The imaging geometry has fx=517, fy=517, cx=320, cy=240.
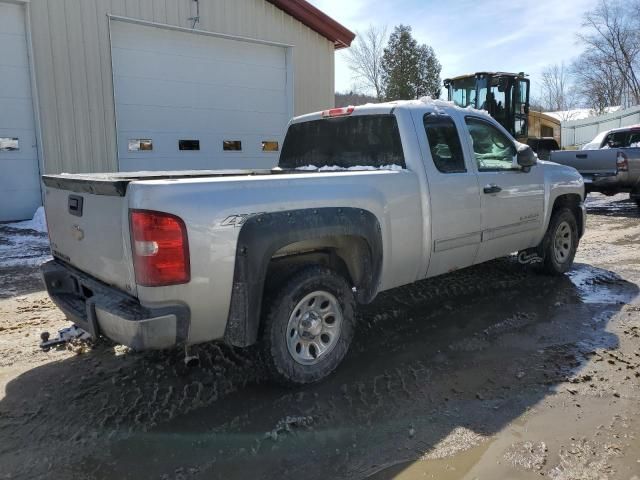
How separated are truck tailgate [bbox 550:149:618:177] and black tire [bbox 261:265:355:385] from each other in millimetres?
10490

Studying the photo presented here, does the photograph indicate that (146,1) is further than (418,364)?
Yes

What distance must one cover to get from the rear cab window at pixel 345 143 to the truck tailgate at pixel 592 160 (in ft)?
31.3

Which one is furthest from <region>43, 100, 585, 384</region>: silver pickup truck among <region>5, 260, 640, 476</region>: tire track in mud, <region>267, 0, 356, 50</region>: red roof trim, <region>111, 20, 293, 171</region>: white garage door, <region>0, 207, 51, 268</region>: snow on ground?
<region>267, 0, 356, 50</region>: red roof trim

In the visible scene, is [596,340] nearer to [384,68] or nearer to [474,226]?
[474,226]

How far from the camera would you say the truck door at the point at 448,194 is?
14.0ft

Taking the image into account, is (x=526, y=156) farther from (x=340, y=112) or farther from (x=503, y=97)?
(x=503, y=97)

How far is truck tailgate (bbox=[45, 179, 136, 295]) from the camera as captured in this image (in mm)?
2920

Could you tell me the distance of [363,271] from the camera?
379cm

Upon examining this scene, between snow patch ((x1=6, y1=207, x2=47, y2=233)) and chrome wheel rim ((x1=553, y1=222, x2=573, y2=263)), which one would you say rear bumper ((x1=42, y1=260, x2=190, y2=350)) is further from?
snow patch ((x1=6, y1=207, x2=47, y2=233))

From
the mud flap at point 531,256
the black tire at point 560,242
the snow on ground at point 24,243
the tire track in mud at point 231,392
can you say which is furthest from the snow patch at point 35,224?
the black tire at point 560,242

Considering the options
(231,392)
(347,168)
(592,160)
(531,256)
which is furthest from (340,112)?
(592,160)

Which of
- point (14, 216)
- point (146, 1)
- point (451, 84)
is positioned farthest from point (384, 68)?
point (14, 216)

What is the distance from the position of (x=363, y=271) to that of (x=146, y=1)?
933 centimetres

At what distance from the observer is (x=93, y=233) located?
3.21 metres
